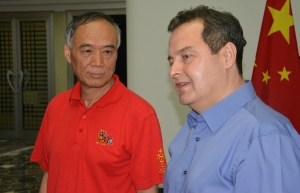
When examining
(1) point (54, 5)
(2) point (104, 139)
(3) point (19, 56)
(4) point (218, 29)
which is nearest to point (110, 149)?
(2) point (104, 139)

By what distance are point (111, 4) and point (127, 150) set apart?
648 centimetres

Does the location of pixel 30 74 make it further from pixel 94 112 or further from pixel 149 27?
pixel 94 112

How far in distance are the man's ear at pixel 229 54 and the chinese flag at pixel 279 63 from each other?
62.0 inches

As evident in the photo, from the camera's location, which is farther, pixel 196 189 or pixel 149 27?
pixel 149 27

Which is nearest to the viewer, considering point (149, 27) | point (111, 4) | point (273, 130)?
point (273, 130)

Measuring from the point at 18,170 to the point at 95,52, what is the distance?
14.6ft

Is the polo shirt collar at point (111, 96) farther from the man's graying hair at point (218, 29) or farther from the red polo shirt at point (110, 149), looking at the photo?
the man's graying hair at point (218, 29)

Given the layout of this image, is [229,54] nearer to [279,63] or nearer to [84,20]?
[84,20]

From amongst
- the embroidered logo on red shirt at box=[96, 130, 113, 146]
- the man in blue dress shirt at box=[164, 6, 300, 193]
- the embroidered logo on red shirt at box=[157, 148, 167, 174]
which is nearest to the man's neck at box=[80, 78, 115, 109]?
the embroidered logo on red shirt at box=[96, 130, 113, 146]

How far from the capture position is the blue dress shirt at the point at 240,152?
100cm

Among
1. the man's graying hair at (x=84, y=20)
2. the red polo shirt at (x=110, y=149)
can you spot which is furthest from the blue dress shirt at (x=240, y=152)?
the man's graying hair at (x=84, y=20)

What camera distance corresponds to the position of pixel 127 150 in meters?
1.70

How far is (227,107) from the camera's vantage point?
1207 mm

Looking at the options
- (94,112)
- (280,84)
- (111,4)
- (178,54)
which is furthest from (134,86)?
(111,4)
